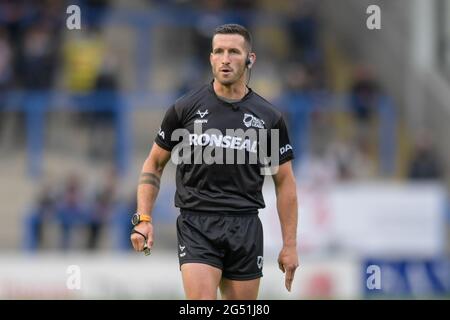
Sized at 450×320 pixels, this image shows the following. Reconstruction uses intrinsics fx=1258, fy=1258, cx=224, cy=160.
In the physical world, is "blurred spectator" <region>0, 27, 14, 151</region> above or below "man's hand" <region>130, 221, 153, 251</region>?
above

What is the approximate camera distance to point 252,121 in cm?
848

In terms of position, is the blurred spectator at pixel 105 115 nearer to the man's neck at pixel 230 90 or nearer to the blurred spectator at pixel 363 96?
the blurred spectator at pixel 363 96

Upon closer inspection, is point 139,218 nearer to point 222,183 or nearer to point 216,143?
point 222,183

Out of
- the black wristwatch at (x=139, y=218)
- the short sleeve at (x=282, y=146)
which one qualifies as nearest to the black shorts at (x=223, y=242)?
the black wristwatch at (x=139, y=218)

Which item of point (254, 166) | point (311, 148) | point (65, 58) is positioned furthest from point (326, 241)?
point (254, 166)

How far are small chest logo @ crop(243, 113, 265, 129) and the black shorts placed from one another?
613 mm

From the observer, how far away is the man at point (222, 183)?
8375 millimetres

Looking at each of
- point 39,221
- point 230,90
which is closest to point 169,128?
point 230,90

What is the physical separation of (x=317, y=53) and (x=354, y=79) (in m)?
1.39

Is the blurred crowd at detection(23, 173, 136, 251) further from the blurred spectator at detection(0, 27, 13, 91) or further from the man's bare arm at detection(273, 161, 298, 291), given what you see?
the man's bare arm at detection(273, 161, 298, 291)

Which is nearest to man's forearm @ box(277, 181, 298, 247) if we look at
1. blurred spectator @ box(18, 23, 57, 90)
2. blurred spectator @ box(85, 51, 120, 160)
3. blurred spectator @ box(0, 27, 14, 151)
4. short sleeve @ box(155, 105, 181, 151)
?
short sleeve @ box(155, 105, 181, 151)

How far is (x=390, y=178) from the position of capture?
66.5 ft

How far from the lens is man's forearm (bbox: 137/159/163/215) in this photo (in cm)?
852

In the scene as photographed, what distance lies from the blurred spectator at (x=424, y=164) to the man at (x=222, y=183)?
35.5ft
